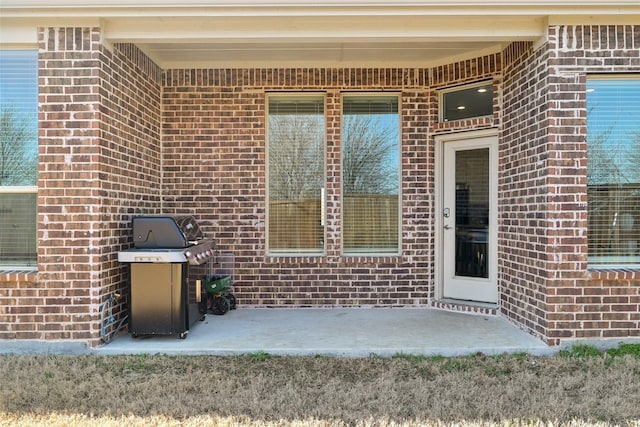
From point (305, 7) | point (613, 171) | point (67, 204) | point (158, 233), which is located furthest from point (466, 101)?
point (67, 204)

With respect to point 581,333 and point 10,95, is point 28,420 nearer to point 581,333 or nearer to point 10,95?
point 10,95

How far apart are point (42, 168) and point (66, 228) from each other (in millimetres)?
646

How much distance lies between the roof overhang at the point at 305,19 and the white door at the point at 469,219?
5.56 feet

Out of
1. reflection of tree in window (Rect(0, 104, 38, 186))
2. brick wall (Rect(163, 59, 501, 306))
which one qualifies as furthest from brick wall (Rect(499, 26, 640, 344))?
reflection of tree in window (Rect(0, 104, 38, 186))

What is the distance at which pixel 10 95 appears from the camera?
4957 mm

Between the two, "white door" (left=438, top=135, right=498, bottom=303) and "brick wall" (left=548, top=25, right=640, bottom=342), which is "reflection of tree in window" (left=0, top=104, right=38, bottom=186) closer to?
"white door" (left=438, top=135, right=498, bottom=303)

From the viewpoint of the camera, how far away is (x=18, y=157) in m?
4.95

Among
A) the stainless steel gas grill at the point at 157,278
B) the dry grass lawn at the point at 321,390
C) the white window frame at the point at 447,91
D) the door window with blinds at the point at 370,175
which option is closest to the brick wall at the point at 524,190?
the white window frame at the point at 447,91

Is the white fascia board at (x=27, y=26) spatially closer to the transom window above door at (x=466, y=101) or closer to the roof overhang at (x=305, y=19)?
the roof overhang at (x=305, y=19)

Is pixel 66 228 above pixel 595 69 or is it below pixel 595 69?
below

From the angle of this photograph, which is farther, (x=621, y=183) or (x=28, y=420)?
(x=621, y=183)

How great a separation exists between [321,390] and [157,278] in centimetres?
217

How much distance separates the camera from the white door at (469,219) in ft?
20.3

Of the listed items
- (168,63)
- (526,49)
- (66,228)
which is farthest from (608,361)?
(168,63)
